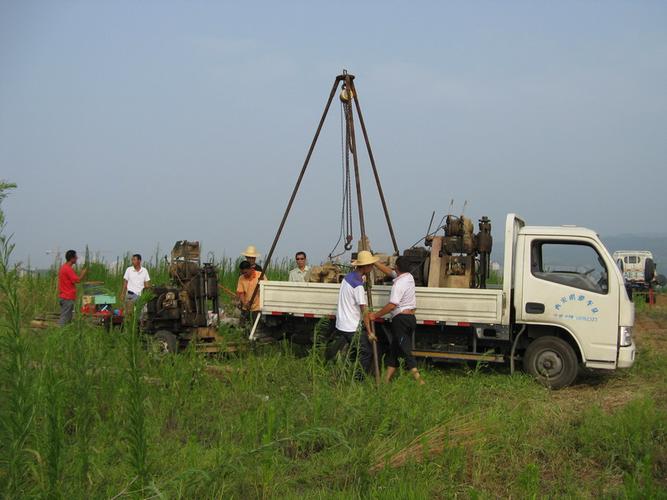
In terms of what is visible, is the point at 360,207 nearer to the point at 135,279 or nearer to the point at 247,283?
the point at 247,283

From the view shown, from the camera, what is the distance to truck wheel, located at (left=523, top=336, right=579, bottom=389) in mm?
9352

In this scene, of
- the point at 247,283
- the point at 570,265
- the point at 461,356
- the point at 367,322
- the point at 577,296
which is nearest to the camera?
the point at 367,322

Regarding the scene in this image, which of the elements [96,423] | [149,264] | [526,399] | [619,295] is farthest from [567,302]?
[149,264]

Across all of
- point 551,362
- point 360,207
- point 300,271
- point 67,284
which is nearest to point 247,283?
point 300,271

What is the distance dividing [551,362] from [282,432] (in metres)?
4.69

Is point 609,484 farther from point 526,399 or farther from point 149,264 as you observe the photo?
point 149,264

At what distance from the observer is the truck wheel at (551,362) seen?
9352mm

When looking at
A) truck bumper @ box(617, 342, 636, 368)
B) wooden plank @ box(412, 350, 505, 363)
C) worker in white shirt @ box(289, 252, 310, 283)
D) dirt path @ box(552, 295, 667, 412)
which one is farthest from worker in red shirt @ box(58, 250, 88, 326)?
truck bumper @ box(617, 342, 636, 368)

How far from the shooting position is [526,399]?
8297 millimetres

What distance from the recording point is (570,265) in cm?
981

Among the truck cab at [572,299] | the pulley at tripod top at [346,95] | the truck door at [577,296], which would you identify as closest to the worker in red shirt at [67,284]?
the pulley at tripod top at [346,95]

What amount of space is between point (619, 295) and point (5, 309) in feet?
25.9

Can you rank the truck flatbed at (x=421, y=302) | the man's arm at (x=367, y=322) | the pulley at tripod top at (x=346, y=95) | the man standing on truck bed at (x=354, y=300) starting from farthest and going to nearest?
1. the pulley at tripod top at (x=346, y=95)
2. the truck flatbed at (x=421, y=302)
3. the man standing on truck bed at (x=354, y=300)
4. the man's arm at (x=367, y=322)

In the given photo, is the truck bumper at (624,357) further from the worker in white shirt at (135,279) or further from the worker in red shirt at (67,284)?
the worker in red shirt at (67,284)
